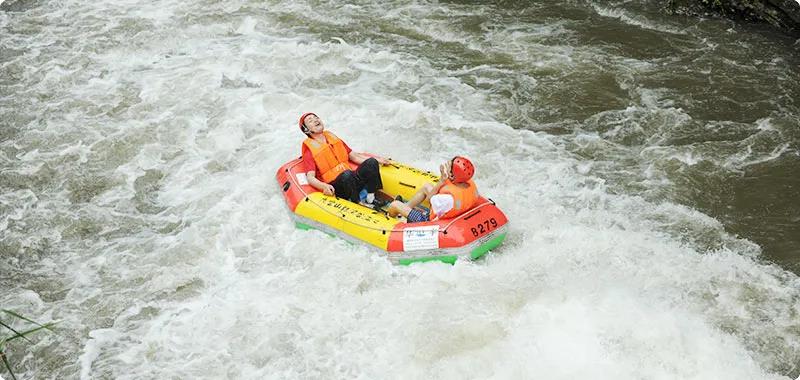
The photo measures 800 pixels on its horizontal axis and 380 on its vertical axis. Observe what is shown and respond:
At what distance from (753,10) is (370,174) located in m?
7.65

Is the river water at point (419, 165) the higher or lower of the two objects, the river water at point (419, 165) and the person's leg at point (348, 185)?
the lower

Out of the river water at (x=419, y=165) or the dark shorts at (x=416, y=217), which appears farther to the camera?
the dark shorts at (x=416, y=217)

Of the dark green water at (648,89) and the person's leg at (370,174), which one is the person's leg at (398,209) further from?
the dark green water at (648,89)

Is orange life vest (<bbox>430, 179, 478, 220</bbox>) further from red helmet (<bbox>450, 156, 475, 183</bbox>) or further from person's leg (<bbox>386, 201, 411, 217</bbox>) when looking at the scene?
person's leg (<bbox>386, 201, 411, 217</bbox>)

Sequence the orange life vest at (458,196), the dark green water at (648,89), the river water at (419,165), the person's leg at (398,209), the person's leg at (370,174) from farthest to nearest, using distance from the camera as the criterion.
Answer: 1. the dark green water at (648,89)
2. the person's leg at (370,174)
3. the person's leg at (398,209)
4. the orange life vest at (458,196)
5. the river water at (419,165)

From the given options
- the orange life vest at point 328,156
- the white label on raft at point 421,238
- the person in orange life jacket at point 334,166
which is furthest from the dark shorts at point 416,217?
the orange life vest at point 328,156

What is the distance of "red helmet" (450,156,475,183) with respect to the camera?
21.3ft

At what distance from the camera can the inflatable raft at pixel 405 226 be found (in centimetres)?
652

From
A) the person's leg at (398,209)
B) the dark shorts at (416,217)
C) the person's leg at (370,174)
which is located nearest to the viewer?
the dark shorts at (416,217)

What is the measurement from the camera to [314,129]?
7656 millimetres

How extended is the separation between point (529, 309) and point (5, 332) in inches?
191

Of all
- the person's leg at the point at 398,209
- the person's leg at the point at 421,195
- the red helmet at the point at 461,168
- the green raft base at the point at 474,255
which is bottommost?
the green raft base at the point at 474,255

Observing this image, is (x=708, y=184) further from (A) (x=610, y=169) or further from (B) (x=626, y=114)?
(B) (x=626, y=114)

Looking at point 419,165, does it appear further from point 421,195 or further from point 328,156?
point 421,195
